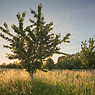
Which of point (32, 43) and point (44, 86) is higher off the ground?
point (32, 43)

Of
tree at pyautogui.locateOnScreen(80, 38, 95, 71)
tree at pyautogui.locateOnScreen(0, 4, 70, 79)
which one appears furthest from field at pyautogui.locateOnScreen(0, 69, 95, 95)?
Result: tree at pyautogui.locateOnScreen(80, 38, 95, 71)

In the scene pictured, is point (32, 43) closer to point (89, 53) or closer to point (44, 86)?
point (44, 86)

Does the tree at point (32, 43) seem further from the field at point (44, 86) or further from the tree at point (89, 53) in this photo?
the tree at point (89, 53)

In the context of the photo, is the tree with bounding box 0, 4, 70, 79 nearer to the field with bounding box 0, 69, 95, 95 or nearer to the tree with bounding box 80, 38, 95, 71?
the field with bounding box 0, 69, 95, 95

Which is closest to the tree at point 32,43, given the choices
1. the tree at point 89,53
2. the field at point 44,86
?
the field at point 44,86

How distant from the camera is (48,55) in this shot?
18.9ft

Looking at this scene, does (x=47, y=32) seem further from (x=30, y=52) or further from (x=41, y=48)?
(x=30, y=52)

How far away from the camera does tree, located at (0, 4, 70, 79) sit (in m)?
5.53

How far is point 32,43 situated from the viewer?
225 inches

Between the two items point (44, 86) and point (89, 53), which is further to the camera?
point (89, 53)

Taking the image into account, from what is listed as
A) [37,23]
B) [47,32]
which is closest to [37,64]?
[47,32]

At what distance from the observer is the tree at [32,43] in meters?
5.53

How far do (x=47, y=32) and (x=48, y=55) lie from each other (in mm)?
1363

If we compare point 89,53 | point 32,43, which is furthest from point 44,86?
point 89,53
